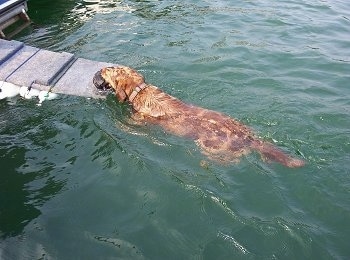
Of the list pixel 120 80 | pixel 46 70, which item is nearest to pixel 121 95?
pixel 120 80

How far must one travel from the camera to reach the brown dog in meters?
5.89

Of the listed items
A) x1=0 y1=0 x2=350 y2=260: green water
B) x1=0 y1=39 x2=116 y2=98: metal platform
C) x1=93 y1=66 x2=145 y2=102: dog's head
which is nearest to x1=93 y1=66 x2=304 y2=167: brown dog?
x1=93 y1=66 x2=145 y2=102: dog's head

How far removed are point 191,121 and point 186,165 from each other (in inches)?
32.0

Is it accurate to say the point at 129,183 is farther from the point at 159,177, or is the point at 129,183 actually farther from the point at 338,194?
the point at 338,194

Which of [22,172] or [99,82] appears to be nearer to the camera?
[22,172]

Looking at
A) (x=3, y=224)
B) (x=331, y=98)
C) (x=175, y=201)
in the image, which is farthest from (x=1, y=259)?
(x=331, y=98)

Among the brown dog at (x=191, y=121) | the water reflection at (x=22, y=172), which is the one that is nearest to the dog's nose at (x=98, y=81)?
the brown dog at (x=191, y=121)

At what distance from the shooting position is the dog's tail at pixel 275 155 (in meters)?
5.63

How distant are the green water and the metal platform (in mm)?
A: 301

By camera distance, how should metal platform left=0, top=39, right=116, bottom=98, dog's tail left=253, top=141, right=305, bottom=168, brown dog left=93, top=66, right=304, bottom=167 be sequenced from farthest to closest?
metal platform left=0, top=39, right=116, bottom=98
brown dog left=93, top=66, right=304, bottom=167
dog's tail left=253, top=141, right=305, bottom=168

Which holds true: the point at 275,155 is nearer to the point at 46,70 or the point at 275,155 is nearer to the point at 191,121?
the point at 191,121

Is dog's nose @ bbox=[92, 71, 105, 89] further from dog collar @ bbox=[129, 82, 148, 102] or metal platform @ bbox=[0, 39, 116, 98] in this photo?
dog collar @ bbox=[129, 82, 148, 102]

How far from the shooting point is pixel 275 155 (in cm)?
569

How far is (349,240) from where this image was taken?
471 cm
